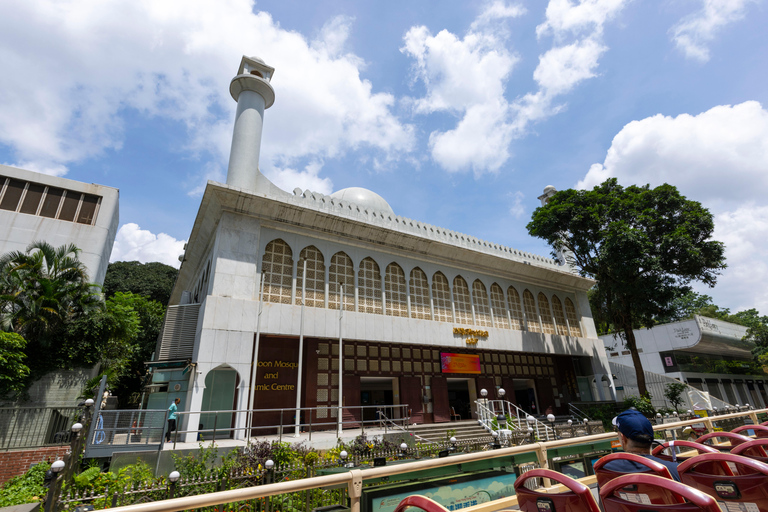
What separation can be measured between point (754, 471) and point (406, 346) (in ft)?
52.4

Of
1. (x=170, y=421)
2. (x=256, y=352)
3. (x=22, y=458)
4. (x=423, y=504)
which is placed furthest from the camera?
(x=256, y=352)

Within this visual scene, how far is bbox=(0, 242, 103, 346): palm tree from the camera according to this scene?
14312 mm

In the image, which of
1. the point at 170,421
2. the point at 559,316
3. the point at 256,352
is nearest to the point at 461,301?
the point at 559,316

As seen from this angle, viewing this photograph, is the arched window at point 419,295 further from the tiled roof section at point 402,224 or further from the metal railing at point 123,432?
the metal railing at point 123,432

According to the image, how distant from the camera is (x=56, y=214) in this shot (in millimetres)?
21125

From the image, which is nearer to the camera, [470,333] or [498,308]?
[470,333]

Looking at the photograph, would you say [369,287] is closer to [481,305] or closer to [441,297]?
[441,297]

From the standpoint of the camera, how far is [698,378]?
1244 inches

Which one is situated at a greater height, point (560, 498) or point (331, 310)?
point (331, 310)

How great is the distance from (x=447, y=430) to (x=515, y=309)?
872 centimetres

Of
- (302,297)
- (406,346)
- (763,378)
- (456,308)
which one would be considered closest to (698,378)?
(763,378)

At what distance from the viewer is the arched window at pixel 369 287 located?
54.3ft

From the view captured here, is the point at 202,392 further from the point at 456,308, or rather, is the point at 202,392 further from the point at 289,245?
the point at 456,308

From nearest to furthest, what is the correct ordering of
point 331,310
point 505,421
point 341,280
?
1. point 331,310
2. point 341,280
3. point 505,421
